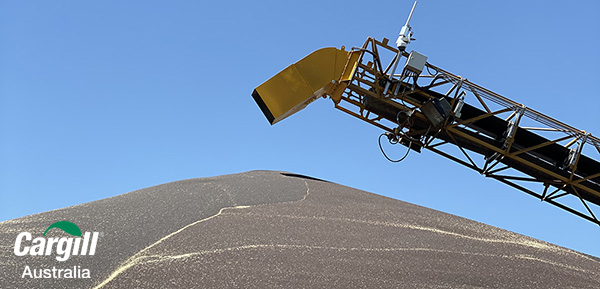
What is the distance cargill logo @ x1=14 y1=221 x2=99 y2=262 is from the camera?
35.1 ft

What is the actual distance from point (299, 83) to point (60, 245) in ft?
17.2

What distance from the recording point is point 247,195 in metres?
13.2

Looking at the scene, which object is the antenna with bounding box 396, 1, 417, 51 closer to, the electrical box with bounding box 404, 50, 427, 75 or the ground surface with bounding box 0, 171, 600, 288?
the electrical box with bounding box 404, 50, 427, 75

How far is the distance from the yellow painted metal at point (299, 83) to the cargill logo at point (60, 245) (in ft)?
13.0

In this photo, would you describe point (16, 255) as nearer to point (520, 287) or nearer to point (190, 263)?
point (190, 263)

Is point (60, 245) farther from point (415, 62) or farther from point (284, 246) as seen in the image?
point (415, 62)

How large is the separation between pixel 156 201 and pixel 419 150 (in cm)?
559

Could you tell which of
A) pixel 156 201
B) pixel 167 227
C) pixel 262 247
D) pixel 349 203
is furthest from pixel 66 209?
pixel 349 203

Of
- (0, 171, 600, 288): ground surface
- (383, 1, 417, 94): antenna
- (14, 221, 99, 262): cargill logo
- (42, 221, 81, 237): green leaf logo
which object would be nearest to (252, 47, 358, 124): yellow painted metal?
(383, 1, 417, 94): antenna

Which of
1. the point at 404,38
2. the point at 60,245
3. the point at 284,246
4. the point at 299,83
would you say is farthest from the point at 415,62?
the point at 60,245

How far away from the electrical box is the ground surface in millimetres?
3160

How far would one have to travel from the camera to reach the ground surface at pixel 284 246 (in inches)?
380

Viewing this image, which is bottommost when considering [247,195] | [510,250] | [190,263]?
[190,263]

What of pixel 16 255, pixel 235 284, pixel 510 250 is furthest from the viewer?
pixel 510 250
